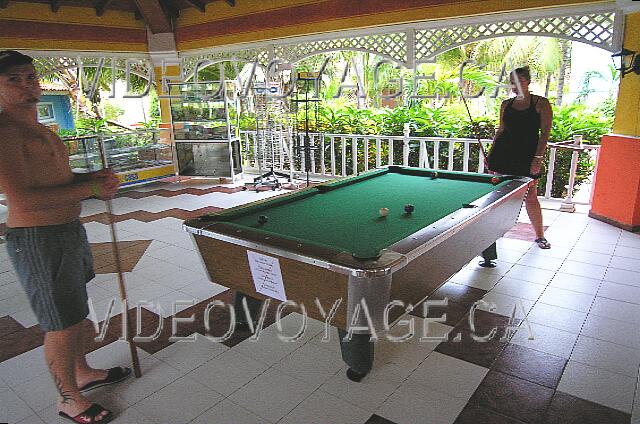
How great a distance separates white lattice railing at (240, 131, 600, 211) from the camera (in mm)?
5297

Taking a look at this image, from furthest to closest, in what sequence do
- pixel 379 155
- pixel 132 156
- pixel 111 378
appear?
1. pixel 132 156
2. pixel 379 155
3. pixel 111 378

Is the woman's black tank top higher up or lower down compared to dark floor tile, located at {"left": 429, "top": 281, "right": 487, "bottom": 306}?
higher up

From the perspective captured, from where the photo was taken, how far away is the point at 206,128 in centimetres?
708

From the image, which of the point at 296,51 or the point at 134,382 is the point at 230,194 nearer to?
the point at 296,51

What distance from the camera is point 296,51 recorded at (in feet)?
21.3

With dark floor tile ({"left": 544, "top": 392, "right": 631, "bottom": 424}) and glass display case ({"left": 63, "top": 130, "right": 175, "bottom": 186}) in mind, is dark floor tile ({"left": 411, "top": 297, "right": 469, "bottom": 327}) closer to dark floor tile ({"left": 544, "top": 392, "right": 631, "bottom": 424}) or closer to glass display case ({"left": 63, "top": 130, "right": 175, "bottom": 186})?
dark floor tile ({"left": 544, "top": 392, "right": 631, "bottom": 424})

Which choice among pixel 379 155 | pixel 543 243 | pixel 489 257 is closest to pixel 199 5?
pixel 379 155

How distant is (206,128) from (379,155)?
3.03 meters

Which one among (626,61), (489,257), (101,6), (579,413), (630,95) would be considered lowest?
(579,413)

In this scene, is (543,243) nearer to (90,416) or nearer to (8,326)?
(90,416)

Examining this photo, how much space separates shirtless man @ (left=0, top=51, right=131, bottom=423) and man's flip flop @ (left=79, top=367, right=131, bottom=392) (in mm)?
Answer: 140

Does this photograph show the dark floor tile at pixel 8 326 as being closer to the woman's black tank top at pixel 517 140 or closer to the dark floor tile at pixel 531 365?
the dark floor tile at pixel 531 365

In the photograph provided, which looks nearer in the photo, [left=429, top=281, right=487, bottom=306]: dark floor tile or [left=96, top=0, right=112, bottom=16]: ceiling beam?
[left=429, top=281, right=487, bottom=306]: dark floor tile

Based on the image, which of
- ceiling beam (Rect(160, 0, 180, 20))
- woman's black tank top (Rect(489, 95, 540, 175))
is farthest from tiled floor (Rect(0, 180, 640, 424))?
ceiling beam (Rect(160, 0, 180, 20))
